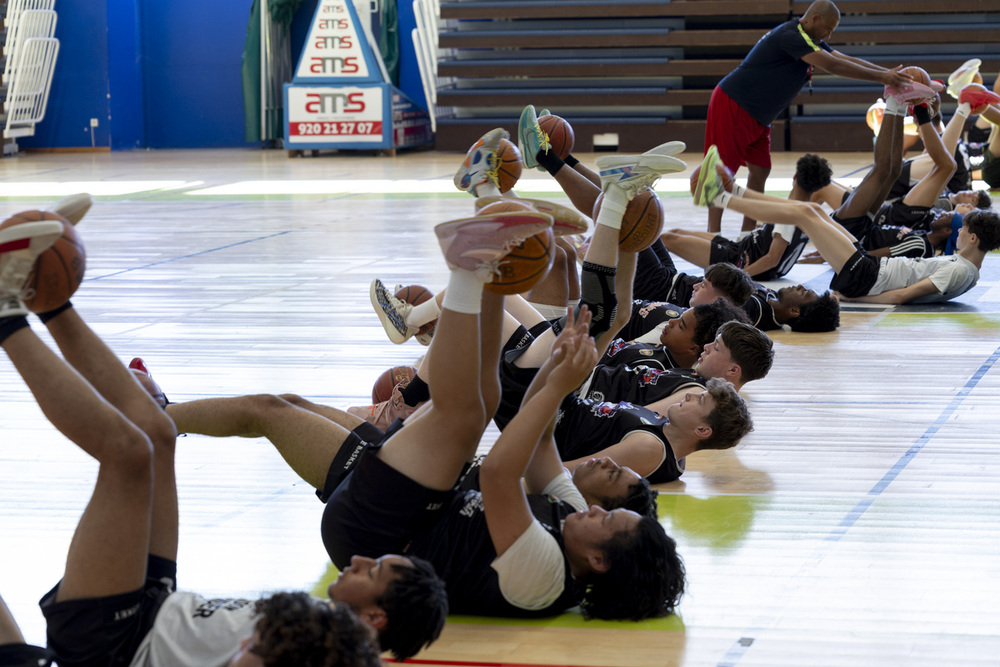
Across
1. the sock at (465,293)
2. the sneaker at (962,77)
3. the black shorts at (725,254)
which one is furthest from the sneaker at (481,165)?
the sneaker at (962,77)

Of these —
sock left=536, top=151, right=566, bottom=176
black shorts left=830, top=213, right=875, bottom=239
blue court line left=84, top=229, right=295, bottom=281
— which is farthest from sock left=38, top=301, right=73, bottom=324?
black shorts left=830, top=213, right=875, bottom=239

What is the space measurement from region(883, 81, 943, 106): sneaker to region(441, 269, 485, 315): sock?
210 inches

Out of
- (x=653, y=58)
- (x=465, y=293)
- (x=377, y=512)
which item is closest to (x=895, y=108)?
(x=465, y=293)

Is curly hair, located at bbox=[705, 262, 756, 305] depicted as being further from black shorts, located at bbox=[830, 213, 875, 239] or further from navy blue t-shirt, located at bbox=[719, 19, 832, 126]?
navy blue t-shirt, located at bbox=[719, 19, 832, 126]

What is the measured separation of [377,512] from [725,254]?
4.52 meters

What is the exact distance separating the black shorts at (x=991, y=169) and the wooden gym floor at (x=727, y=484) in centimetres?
393

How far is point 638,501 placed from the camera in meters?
2.78

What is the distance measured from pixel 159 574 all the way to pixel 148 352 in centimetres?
309

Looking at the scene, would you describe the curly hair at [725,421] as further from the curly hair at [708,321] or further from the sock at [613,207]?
the curly hair at [708,321]

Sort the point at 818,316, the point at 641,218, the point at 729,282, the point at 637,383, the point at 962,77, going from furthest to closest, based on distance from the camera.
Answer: the point at 962,77, the point at 818,316, the point at 729,282, the point at 637,383, the point at 641,218

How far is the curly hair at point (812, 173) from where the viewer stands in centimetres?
746

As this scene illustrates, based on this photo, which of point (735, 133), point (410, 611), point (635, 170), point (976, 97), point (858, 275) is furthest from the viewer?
point (976, 97)

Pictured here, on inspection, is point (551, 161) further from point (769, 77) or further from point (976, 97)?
point (976, 97)

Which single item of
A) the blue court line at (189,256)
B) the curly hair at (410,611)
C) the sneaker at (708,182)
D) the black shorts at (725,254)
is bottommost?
the blue court line at (189,256)
